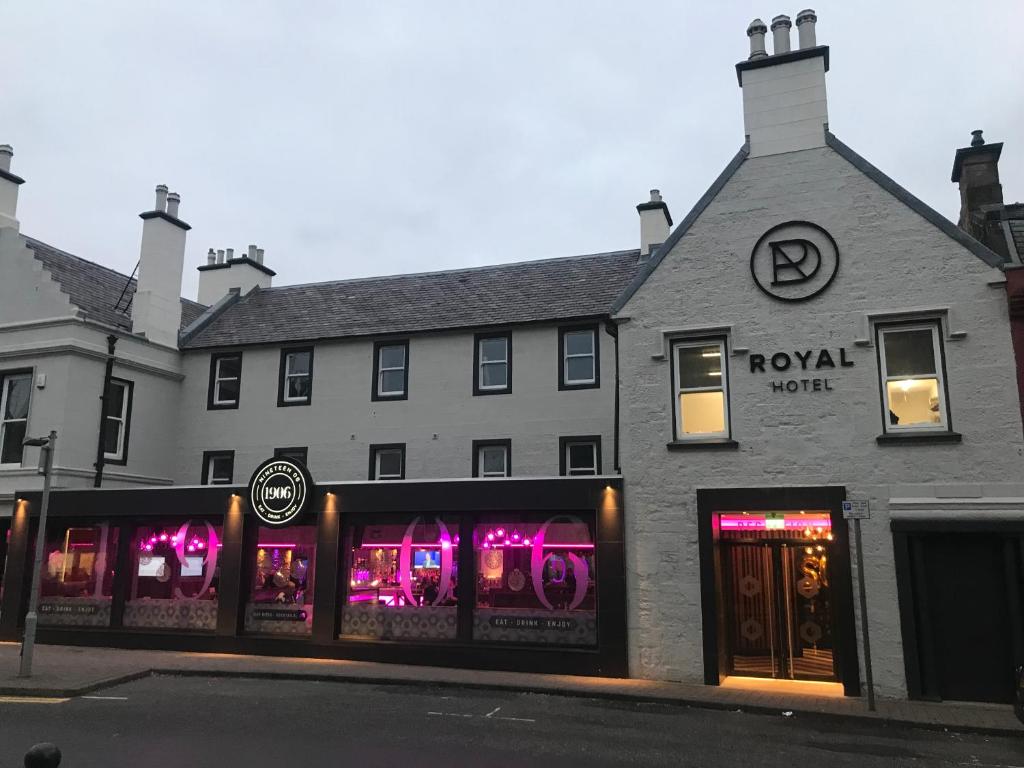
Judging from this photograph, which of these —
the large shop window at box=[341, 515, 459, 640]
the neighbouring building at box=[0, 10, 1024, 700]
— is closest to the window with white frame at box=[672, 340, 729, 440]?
the neighbouring building at box=[0, 10, 1024, 700]

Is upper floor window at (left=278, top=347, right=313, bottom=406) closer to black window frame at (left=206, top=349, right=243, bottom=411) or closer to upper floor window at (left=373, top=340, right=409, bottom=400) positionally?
black window frame at (left=206, top=349, right=243, bottom=411)

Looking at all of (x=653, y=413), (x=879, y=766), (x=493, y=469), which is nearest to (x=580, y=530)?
(x=653, y=413)

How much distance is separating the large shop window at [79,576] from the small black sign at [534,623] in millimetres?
9352

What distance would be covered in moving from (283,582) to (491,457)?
5791mm

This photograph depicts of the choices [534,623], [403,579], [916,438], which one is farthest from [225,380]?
[916,438]

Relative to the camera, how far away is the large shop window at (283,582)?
17.5 metres

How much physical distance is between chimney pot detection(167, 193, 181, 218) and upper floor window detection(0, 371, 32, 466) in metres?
6.12

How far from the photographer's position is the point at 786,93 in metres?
15.6

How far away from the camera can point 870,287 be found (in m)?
14.5

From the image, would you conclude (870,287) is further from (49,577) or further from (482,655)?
(49,577)

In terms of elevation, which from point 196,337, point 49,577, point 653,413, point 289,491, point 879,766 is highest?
point 196,337

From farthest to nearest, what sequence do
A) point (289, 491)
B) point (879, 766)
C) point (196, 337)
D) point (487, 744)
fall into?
point (196, 337) < point (289, 491) < point (487, 744) < point (879, 766)

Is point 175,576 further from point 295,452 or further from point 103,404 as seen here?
point 103,404

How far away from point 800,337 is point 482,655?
850cm
